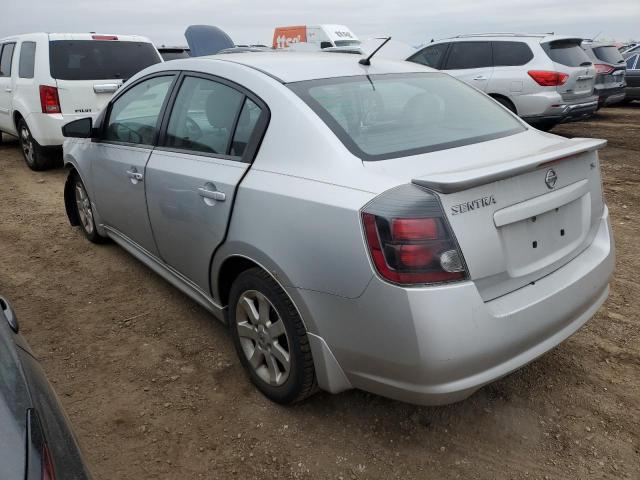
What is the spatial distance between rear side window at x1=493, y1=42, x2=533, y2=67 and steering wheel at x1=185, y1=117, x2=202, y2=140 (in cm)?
722

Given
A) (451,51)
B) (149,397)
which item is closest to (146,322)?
(149,397)

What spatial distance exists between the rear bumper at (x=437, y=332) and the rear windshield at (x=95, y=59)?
612cm

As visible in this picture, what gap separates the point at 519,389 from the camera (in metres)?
2.68

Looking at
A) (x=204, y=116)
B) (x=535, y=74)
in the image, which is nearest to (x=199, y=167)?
(x=204, y=116)

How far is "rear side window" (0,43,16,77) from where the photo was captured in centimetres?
787

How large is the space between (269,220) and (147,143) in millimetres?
1439

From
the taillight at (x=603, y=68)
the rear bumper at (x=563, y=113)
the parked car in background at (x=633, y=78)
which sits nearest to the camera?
the rear bumper at (x=563, y=113)

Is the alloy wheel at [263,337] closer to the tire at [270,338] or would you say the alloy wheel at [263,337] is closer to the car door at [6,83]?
the tire at [270,338]

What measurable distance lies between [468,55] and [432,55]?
2.42ft

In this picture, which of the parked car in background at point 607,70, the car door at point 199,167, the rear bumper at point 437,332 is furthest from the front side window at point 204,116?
the parked car in background at point 607,70

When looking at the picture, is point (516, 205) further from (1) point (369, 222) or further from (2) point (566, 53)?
(2) point (566, 53)

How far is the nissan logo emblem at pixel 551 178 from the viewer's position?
2162 millimetres

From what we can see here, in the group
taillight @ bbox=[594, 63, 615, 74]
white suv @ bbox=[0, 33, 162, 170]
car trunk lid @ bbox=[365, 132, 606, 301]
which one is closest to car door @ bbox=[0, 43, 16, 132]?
white suv @ bbox=[0, 33, 162, 170]

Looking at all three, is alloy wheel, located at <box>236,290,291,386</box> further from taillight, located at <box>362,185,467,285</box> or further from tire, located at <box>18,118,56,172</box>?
tire, located at <box>18,118,56,172</box>
